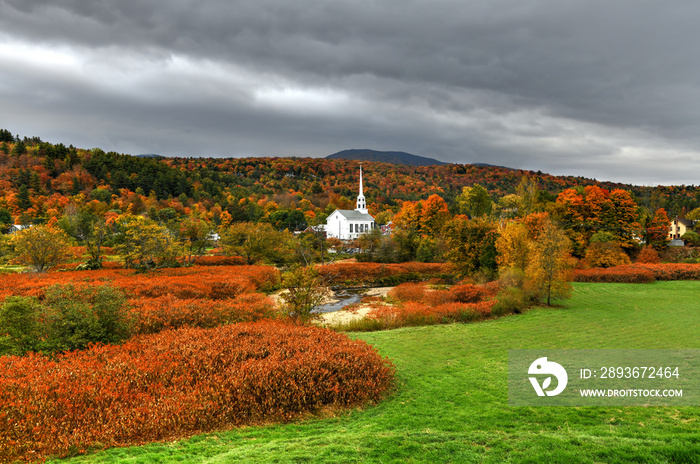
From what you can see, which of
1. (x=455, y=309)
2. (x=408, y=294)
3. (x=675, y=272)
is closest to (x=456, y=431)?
(x=455, y=309)

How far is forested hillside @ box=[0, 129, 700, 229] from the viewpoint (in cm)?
8331

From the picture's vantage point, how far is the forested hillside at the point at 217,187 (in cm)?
8331

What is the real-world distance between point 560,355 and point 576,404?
486 cm

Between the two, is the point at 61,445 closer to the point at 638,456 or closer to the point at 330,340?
the point at 330,340

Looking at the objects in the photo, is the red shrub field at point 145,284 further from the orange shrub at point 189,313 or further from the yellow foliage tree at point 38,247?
the yellow foliage tree at point 38,247

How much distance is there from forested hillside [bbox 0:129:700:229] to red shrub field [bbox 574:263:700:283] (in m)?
16.7

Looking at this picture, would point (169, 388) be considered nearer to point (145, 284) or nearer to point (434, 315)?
point (434, 315)

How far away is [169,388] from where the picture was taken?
303 inches

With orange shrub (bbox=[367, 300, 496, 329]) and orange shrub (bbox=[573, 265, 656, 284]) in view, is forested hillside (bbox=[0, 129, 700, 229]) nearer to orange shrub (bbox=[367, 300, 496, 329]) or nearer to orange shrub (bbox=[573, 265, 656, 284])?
orange shrub (bbox=[573, 265, 656, 284])

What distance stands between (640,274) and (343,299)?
94.5ft

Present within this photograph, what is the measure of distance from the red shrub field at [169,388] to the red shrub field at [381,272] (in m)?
28.8

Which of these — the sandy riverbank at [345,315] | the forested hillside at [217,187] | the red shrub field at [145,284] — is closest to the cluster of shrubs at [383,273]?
the red shrub field at [145,284]

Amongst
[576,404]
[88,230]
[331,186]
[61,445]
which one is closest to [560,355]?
[576,404]

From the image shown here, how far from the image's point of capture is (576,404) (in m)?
8.18
